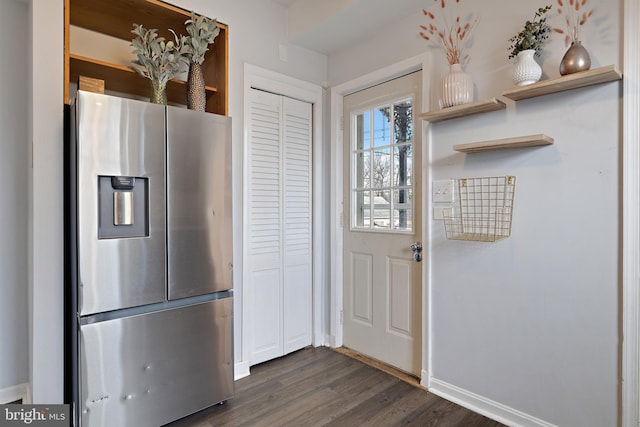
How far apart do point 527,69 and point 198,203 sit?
1.84 m

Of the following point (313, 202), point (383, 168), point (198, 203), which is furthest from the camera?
point (313, 202)

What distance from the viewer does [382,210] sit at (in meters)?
2.72

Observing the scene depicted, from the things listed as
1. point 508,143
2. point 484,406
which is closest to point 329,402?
point 484,406

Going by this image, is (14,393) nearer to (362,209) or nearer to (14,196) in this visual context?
(14,196)

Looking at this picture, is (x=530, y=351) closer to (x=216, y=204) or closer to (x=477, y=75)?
(x=477, y=75)

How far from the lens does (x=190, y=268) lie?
1.89 m

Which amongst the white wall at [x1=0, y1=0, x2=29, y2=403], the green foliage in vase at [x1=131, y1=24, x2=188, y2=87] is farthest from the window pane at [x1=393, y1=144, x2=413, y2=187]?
the white wall at [x1=0, y1=0, x2=29, y2=403]

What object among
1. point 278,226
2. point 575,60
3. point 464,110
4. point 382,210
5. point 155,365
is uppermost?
point 575,60

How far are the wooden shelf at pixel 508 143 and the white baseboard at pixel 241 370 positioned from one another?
2033mm

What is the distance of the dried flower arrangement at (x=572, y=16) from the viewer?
1653mm

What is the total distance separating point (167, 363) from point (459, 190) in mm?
1907

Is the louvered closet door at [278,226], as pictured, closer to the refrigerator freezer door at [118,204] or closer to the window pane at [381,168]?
the window pane at [381,168]

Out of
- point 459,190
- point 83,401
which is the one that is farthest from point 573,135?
point 83,401

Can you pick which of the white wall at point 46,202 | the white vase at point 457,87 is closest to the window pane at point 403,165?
the white vase at point 457,87
